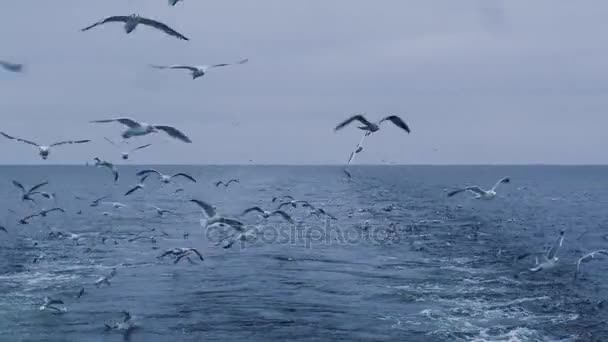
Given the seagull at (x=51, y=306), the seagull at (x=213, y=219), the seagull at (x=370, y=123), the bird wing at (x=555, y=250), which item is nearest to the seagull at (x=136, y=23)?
the seagull at (x=370, y=123)

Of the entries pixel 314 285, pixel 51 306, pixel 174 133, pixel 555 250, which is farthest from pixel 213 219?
pixel 555 250

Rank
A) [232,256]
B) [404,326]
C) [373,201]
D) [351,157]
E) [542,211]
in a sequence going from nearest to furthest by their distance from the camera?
[351,157]
[404,326]
[232,256]
[542,211]
[373,201]

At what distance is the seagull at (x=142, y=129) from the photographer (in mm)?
18406

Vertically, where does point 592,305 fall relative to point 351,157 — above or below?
below

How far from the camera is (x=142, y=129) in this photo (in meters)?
19.0

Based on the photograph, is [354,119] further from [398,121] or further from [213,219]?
[213,219]

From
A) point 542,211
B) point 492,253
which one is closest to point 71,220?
point 492,253

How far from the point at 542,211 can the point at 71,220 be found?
70.6m

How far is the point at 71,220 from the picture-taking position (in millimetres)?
91438

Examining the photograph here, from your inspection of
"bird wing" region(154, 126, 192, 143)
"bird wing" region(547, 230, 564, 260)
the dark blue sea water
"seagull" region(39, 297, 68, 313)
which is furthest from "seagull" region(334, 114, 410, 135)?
"seagull" region(39, 297, 68, 313)

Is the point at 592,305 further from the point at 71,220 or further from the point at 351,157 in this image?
the point at 71,220

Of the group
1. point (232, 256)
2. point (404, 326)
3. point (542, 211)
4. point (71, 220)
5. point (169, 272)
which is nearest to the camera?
point (404, 326)

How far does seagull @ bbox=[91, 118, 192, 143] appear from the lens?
18406mm

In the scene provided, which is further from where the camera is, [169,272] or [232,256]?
[232,256]
